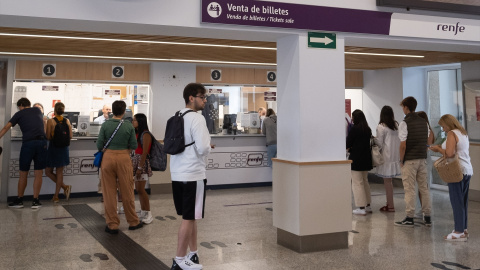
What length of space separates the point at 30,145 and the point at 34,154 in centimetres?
17

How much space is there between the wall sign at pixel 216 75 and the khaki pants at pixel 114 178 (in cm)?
425

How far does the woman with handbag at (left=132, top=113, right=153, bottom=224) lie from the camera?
Answer: 585 cm

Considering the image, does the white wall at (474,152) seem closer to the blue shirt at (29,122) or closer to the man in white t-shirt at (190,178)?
the man in white t-shirt at (190,178)

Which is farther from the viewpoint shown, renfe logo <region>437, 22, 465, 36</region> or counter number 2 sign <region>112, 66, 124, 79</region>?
counter number 2 sign <region>112, 66, 124, 79</region>

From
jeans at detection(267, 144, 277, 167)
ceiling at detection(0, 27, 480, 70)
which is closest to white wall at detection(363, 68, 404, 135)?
ceiling at detection(0, 27, 480, 70)

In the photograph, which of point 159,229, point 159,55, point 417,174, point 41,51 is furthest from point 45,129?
point 417,174

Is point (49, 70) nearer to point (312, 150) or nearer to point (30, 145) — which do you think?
point (30, 145)

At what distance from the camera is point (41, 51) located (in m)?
7.20

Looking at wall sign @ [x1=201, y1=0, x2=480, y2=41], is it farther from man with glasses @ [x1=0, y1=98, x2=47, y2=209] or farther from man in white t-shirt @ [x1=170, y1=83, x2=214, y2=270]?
man with glasses @ [x1=0, y1=98, x2=47, y2=209]

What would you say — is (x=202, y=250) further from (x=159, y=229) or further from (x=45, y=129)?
(x=45, y=129)

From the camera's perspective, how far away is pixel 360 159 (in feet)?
22.0

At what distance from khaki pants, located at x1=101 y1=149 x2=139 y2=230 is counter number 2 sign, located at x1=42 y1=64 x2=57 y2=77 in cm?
376

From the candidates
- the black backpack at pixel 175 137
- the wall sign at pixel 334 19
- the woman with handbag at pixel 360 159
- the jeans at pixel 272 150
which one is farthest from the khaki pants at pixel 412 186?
the jeans at pixel 272 150

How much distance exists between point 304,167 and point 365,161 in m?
2.37
